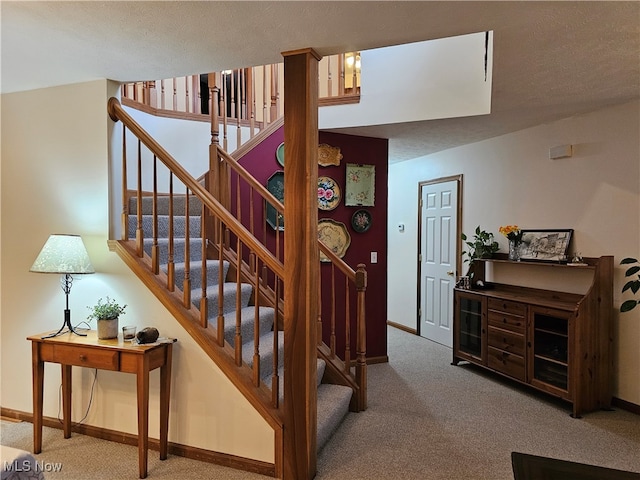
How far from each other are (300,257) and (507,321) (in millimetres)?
2412

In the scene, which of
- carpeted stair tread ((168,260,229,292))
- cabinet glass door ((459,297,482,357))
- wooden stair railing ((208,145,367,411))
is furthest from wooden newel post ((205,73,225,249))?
cabinet glass door ((459,297,482,357))

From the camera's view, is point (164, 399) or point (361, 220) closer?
point (164, 399)

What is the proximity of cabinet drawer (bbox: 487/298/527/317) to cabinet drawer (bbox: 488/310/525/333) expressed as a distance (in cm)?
3

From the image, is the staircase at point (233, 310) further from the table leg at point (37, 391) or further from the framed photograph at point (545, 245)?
the framed photograph at point (545, 245)

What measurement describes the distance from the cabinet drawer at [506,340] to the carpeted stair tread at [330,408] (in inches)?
60.9

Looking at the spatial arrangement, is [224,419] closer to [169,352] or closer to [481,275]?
[169,352]

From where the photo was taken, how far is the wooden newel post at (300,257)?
2189 mm

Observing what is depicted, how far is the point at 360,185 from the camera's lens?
438 cm

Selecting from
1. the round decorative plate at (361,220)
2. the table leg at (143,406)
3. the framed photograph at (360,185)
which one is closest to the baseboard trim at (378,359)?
the round decorative plate at (361,220)

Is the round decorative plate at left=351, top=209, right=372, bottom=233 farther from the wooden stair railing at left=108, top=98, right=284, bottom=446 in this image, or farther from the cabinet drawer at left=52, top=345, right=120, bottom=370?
the cabinet drawer at left=52, top=345, right=120, bottom=370

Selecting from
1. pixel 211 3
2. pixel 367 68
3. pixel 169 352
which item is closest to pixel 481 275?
pixel 367 68

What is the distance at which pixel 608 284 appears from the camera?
3.22m

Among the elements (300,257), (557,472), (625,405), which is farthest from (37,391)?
(625,405)

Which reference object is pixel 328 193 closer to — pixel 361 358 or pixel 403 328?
pixel 361 358
